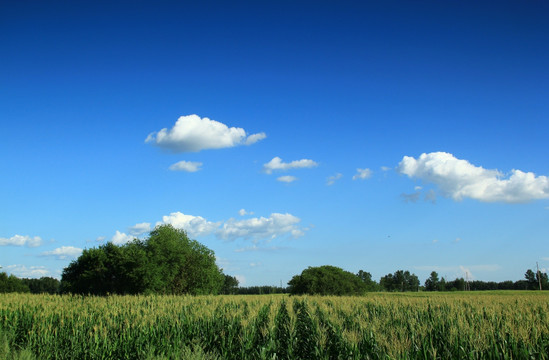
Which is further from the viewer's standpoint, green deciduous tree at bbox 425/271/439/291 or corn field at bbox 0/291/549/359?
Answer: green deciduous tree at bbox 425/271/439/291

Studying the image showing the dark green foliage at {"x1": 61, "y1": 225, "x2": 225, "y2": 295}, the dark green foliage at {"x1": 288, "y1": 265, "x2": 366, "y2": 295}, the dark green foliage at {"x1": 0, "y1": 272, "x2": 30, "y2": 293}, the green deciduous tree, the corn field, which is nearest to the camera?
the corn field

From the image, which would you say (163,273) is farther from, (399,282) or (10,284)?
(399,282)

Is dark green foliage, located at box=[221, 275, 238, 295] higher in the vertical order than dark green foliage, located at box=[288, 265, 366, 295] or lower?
lower

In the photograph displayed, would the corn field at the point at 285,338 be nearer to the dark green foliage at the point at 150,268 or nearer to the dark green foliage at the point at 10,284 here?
the dark green foliage at the point at 150,268

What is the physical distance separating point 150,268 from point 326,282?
20589 mm

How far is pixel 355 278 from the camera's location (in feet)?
147

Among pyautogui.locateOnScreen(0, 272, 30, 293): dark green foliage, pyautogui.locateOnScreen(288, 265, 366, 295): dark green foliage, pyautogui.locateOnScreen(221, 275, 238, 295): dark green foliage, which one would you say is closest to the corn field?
pyautogui.locateOnScreen(288, 265, 366, 295): dark green foliage

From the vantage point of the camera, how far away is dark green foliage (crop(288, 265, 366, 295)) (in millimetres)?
42625

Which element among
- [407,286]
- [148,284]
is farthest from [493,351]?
[407,286]

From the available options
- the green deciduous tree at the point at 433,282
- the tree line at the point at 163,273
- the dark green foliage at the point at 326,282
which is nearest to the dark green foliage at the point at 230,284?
the green deciduous tree at the point at 433,282

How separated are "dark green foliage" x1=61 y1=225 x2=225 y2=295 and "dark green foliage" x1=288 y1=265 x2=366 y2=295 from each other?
13160 millimetres

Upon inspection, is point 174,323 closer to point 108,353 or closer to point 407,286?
point 108,353

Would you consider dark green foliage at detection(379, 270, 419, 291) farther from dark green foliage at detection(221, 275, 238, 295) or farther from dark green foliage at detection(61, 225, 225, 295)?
dark green foliage at detection(61, 225, 225, 295)

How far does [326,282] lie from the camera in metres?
42.6
